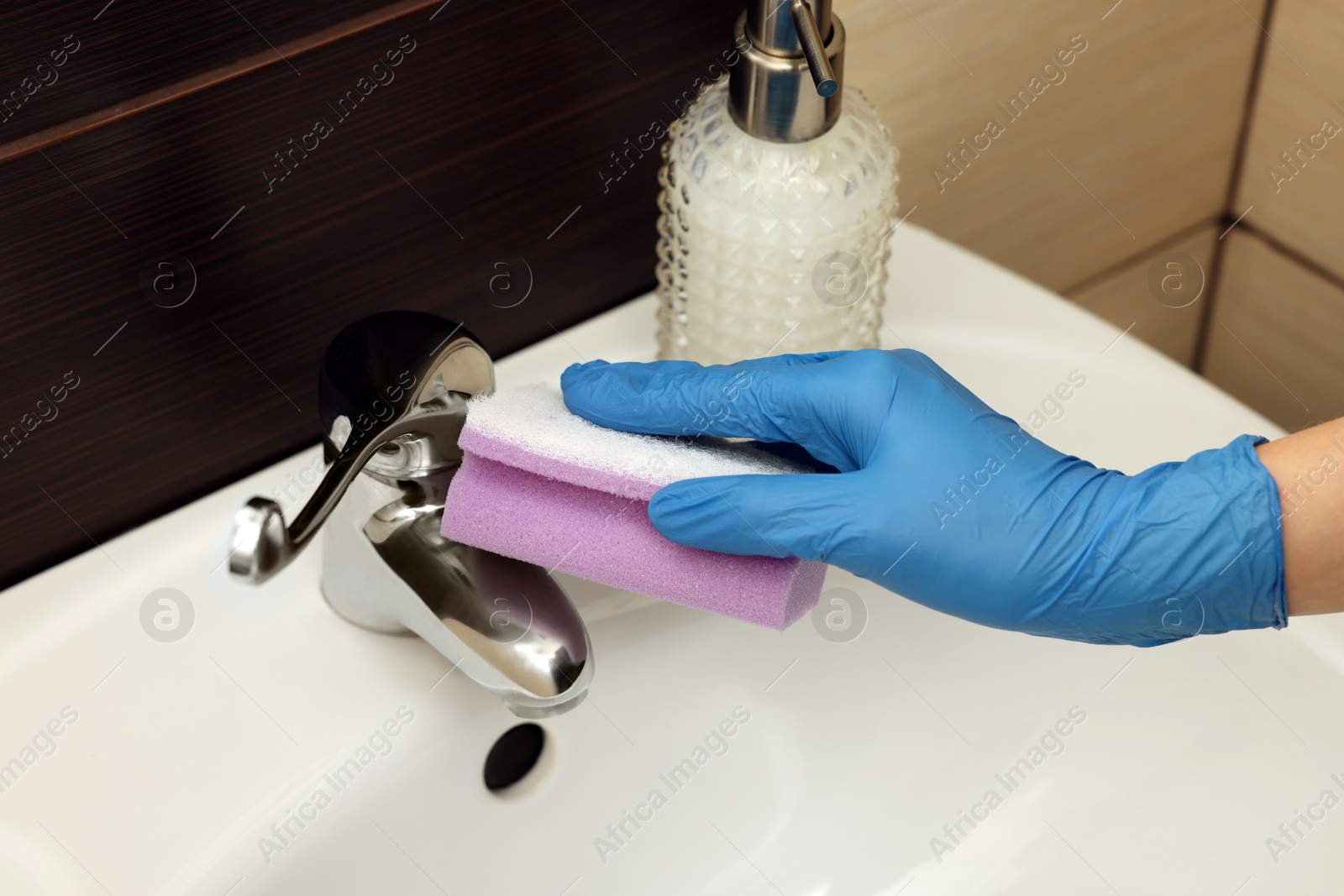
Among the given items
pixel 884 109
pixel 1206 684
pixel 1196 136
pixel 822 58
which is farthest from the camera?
pixel 1196 136

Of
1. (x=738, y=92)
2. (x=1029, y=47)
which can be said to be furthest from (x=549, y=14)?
(x=1029, y=47)

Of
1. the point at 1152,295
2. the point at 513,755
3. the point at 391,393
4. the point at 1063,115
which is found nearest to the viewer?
the point at 391,393

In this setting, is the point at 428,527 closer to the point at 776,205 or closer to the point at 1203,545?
the point at 776,205

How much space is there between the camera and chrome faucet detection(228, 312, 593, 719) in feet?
1.39

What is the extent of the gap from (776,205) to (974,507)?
0.16 m

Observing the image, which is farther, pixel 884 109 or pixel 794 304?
pixel 884 109

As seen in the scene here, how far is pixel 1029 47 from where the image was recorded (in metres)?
0.73

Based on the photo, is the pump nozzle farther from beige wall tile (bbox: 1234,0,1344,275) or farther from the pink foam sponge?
beige wall tile (bbox: 1234,0,1344,275)

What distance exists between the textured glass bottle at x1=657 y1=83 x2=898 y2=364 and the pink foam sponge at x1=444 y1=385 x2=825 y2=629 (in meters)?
0.11

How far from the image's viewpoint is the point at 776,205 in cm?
51

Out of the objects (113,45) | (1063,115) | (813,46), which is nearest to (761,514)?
(813,46)

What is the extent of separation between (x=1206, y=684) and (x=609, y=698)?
28cm

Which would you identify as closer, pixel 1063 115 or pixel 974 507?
pixel 974 507

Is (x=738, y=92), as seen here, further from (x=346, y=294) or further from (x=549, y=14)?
(x=346, y=294)
